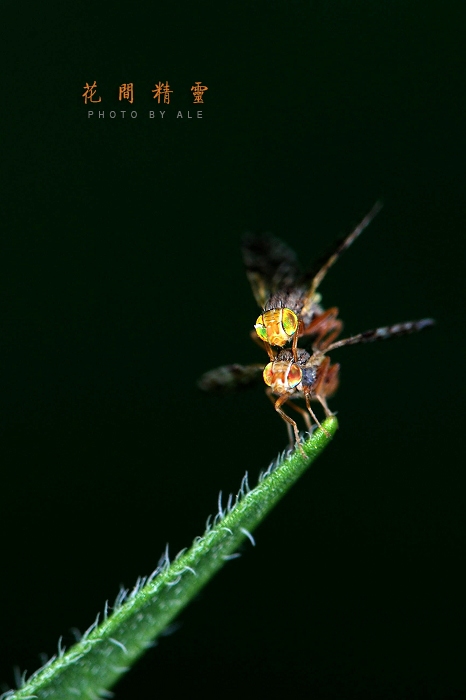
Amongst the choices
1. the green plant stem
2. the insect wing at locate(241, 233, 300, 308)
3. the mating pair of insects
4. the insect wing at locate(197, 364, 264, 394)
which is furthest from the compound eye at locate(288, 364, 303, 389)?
the green plant stem

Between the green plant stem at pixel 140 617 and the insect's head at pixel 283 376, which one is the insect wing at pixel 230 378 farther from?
the green plant stem at pixel 140 617

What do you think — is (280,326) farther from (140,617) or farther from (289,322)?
(140,617)

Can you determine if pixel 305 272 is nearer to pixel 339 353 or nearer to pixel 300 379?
pixel 300 379

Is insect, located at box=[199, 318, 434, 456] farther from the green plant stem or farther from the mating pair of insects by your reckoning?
the green plant stem

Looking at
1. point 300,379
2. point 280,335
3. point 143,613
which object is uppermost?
point 280,335

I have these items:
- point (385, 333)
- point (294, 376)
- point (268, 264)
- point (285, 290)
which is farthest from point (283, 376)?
point (268, 264)

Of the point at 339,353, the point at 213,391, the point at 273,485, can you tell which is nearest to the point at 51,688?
the point at 273,485
